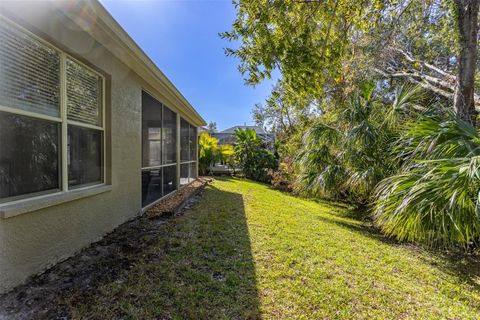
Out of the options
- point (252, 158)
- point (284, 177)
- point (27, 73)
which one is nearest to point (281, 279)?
point (27, 73)

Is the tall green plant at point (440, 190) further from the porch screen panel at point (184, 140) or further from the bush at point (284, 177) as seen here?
the bush at point (284, 177)

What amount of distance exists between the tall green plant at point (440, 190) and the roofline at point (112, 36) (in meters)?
4.37

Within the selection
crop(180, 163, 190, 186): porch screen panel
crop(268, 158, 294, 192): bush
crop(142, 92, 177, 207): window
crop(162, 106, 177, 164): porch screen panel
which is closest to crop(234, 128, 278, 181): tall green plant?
crop(268, 158, 294, 192): bush

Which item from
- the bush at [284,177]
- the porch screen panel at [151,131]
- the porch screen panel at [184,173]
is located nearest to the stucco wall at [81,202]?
the porch screen panel at [151,131]

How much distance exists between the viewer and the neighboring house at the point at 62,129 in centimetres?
252

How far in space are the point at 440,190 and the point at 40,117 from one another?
487 centimetres

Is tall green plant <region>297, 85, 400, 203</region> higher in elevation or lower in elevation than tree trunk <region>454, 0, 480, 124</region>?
lower

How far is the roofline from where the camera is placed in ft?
8.95

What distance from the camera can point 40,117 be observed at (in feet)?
9.33

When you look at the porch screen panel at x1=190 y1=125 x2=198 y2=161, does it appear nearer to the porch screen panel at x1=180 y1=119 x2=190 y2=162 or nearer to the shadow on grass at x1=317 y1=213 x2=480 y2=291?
the porch screen panel at x1=180 y1=119 x2=190 y2=162

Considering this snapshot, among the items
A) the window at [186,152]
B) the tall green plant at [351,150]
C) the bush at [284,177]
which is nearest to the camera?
the tall green plant at [351,150]

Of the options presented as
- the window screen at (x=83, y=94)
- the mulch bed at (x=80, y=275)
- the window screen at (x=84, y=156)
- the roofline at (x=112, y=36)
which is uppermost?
the roofline at (x=112, y=36)

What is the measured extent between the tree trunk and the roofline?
5.89 m

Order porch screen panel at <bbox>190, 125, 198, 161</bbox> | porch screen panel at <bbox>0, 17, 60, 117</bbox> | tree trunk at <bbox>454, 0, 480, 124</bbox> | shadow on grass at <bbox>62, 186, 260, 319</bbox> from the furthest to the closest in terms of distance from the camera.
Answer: porch screen panel at <bbox>190, 125, 198, 161</bbox> → tree trunk at <bbox>454, 0, 480, 124</bbox> → porch screen panel at <bbox>0, 17, 60, 117</bbox> → shadow on grass at <bbox>62, 186, 260, 319</bbox>
